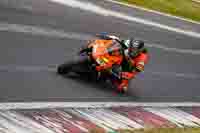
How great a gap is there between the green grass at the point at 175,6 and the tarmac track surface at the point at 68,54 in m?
1.22

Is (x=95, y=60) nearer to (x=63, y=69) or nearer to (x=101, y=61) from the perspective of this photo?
(x=101, y=61)

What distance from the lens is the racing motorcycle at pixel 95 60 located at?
53.9ft

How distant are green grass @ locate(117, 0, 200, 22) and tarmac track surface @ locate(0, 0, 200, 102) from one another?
3.99ft

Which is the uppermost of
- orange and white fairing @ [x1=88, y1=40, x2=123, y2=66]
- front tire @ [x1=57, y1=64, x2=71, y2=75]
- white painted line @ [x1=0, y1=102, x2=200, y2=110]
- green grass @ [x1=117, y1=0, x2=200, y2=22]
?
green grass @ [x1=117, y1=0, x2=200, y2=22]

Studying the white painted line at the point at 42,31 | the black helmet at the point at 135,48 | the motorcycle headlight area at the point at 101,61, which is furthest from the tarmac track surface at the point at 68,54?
the black helmet at the point at 135,48

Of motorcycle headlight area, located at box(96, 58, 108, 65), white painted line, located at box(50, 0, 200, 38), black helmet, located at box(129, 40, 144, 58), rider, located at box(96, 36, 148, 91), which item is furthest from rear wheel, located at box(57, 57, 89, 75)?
white painted line, located at box(50, 0, 200, 38)

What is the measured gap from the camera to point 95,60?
16484 millimetres

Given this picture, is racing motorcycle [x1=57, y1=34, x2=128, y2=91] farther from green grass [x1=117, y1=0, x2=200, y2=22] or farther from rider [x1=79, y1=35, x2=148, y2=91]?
green grass [x1=117, y1=0, x2=200, y2=22]

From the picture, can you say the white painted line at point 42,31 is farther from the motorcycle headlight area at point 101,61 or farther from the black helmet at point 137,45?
the black helmet at point 137,45

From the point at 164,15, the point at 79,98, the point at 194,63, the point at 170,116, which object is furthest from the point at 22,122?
the point at 164,15

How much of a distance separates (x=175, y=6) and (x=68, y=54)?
12674 millimetres

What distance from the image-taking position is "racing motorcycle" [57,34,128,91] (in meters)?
16.4

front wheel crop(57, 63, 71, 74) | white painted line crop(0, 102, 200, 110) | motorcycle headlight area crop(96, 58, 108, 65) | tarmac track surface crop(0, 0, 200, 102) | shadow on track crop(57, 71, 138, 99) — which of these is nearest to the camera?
white painted line crop(0, 102, 200, 110)

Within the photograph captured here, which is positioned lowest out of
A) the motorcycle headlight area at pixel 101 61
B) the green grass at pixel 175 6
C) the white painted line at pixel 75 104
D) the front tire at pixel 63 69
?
the white painted line at pixel 75 104
